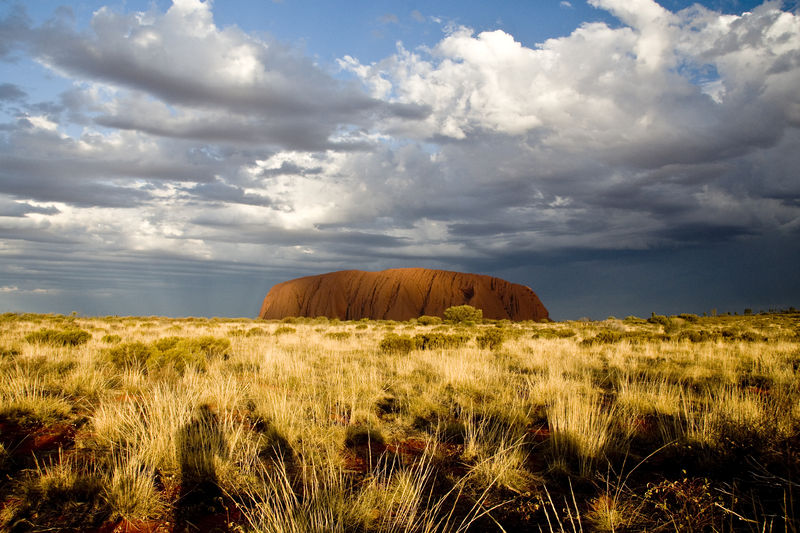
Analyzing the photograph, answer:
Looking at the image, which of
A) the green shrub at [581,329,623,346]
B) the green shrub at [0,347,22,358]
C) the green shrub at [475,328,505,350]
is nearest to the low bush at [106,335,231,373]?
the green shrub at [0,347,22,358]

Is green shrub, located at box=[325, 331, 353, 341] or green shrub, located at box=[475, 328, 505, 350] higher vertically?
green shrub, located at box=[475, 328, 505, 350]

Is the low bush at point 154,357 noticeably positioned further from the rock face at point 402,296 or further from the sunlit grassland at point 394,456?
the rock face at point 402,296

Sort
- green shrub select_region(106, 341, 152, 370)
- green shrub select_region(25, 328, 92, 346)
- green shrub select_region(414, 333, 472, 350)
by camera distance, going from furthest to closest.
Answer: green shrub select_region(414, 333, 472, 350), green shrub select_region(25, 328, 92, 346), green shrub select_region(106, 341, 152, 370)

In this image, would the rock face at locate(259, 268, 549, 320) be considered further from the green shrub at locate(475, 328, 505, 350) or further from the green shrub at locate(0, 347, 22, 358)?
the green shrub at locate(0, 347, 22, 358)

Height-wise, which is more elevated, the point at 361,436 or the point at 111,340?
the point at 361,436

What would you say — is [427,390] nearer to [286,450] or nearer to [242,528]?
[286,450]

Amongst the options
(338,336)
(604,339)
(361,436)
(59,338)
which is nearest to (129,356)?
(59,338)

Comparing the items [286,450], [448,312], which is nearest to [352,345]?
[286,450]

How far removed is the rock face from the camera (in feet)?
247

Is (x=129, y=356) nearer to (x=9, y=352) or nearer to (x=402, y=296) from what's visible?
(x=9, y=352)

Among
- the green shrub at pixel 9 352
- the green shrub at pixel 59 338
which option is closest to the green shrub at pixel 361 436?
the green shrub at pixel 9 352

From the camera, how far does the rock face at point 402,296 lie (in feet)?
247

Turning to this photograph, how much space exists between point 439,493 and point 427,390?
366 cm

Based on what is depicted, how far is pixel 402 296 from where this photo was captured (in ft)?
251
